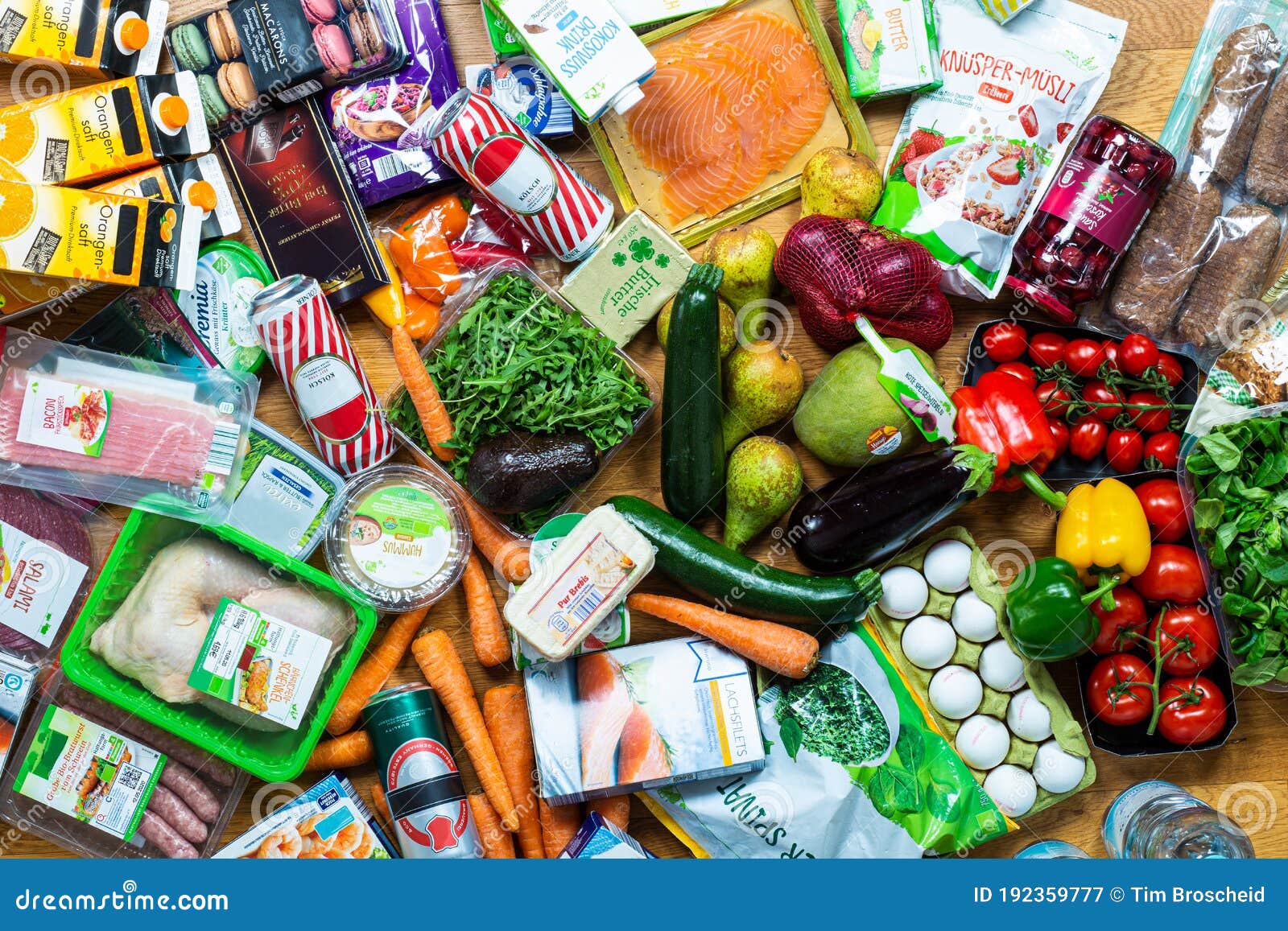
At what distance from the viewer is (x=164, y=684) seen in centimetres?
183

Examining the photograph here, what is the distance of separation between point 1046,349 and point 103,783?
7.31ft

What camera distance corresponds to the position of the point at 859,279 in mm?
1898

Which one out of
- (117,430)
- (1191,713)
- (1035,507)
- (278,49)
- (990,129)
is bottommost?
(1191,713)

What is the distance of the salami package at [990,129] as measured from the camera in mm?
2012

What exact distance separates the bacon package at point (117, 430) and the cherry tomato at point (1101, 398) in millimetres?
1849

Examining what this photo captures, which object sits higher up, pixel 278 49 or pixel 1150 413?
pixel 278 49

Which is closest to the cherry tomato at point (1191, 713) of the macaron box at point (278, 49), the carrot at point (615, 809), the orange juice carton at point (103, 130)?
the carrot at point (615, 809)

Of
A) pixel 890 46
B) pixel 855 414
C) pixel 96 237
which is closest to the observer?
pixel 96 237

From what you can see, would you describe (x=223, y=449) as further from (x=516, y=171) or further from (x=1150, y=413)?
(x=1150, y=413)

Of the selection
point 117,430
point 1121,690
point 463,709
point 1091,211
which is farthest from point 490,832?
point 1091,211

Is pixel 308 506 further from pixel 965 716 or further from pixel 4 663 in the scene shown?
pixel 965 716

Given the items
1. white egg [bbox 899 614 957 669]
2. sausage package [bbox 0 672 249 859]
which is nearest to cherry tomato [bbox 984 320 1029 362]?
white egg [bbox 899 614 957 669]

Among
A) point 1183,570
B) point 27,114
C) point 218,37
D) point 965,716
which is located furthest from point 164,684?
point 1183,570

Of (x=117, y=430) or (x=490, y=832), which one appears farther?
(x=490, y=832)
